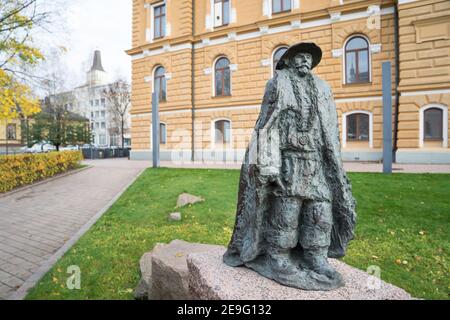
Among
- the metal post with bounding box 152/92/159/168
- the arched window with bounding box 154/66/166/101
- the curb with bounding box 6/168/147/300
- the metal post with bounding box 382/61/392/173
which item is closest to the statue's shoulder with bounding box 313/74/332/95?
the curb with bounding box 6/168/147/300

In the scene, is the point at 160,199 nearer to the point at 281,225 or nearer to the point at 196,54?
the point at 281,225

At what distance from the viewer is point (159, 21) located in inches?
865

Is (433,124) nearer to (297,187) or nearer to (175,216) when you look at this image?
(175,216)

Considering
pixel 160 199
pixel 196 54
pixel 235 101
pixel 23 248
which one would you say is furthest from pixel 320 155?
pixel 196 54

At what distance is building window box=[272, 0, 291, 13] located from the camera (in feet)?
58.7

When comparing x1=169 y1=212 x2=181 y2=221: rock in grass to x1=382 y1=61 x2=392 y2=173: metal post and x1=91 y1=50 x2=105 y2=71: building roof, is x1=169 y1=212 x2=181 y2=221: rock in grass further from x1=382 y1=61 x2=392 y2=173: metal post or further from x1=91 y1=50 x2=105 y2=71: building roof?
x1=91 y1=50 x2=105 y2=71: building roof

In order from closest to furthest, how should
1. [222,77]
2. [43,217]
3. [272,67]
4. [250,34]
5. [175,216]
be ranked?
1. [175,216]
2. [43,217]
3. [272,67]
4. [250,34]
5. [222,77]

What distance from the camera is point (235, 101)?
1886 centimetres

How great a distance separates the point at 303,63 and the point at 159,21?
22.3m

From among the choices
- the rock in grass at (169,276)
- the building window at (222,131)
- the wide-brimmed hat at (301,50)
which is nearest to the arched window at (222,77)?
the building window at (222,131)

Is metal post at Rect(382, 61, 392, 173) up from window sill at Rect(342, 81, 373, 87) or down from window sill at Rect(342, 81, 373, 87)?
down

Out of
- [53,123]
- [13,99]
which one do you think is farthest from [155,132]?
[53,123]

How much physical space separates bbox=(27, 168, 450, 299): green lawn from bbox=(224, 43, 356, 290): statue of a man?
2.23 m

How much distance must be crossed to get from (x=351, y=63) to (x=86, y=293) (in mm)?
16837
